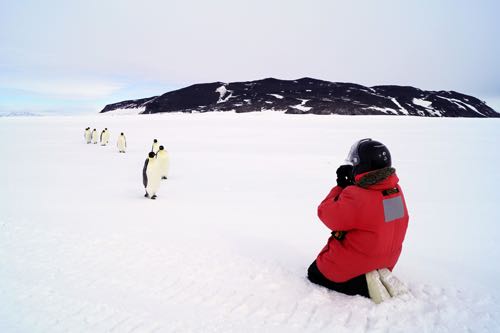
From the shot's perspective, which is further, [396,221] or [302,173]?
[302,173]

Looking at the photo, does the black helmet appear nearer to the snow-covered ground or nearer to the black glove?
the black glove

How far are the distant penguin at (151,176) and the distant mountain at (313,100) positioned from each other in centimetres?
4404

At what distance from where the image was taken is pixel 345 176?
2.80 meters

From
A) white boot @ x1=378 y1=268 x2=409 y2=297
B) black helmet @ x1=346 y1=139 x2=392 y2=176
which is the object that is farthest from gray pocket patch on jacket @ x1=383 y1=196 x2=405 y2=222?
white boot @ x1=378 y1=268 x2=409 y2=297

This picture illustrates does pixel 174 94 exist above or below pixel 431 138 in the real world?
above

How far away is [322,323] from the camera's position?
2.59 meters

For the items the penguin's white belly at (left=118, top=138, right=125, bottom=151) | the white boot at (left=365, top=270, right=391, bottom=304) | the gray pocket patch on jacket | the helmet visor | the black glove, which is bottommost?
the white boot at (left=365, top=270, right=391, bottom=304)

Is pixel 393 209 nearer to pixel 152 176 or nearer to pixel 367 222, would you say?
pixel 367 222

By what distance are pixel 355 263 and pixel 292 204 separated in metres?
4.15

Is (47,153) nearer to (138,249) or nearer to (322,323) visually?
(138,249)

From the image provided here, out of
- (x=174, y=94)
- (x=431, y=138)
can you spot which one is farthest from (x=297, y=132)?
(x=174, y=94)

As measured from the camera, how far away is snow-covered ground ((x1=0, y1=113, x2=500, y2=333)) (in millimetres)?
2648

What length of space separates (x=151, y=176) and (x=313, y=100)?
5848 cm

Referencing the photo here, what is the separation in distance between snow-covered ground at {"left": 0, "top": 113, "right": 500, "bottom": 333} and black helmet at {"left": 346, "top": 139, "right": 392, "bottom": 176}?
113 cm
